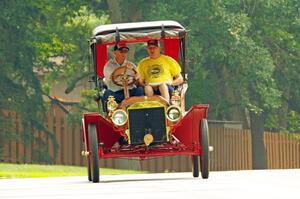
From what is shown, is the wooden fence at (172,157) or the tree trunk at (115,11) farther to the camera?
the tree trunk at (115,11)

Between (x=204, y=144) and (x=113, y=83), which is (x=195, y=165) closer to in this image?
(x=204, y=144)

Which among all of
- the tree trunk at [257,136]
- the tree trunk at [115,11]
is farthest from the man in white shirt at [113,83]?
the tree trunk at [257,136]

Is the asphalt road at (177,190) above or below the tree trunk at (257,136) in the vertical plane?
above

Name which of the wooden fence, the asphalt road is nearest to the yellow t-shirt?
the asphalt road

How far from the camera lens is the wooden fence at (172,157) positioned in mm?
42438

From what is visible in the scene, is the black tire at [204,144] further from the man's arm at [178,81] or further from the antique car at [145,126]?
the man's arm at [178,81]

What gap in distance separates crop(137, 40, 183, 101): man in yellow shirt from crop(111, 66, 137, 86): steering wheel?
142 millimetres

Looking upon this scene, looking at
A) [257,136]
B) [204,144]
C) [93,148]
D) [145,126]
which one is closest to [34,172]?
[145,126]

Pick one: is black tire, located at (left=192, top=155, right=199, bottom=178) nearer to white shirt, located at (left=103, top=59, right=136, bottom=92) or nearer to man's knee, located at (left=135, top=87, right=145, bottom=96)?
man's knee, located at (left=135, top=87, right=145, bottom=96)

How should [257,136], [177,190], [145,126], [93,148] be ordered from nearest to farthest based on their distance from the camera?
1. [177,190]
2. [93,148]
3. [145,126]
4. [257,136]

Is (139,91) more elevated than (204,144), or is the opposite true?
(139,91)

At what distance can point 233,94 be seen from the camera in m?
44.8

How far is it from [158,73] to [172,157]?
82.4 feet

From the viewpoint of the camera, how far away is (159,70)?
21078 mm
